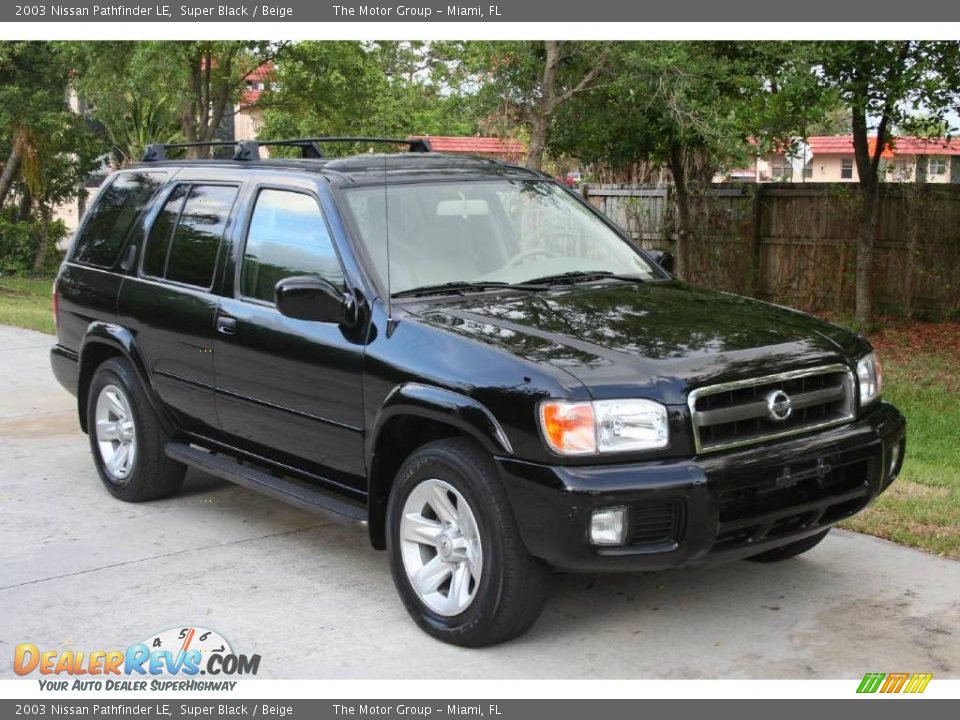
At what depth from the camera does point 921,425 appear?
9078 mm

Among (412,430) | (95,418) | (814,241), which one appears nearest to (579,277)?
(412,430)

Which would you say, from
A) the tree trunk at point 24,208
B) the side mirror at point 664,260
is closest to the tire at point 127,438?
the side mirror at point 664,260

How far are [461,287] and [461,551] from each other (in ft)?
4.20

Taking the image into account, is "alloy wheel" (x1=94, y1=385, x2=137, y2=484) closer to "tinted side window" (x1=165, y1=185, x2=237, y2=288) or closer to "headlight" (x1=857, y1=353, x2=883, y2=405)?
"tinted side window" (x1=165, y1=185, x2=237, y2=288)

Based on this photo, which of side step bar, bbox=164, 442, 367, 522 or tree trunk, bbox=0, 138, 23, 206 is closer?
side step bar, bbox=164, 442, 367, 522

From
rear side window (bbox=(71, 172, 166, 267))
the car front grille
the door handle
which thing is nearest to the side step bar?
the door handle

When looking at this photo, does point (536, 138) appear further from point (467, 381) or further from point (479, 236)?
point (467, 381)

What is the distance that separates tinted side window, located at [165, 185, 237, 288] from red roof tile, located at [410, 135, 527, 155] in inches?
80.8

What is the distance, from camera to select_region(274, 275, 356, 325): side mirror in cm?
521

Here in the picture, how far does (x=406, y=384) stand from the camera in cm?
501

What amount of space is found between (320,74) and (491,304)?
11.6 meters
